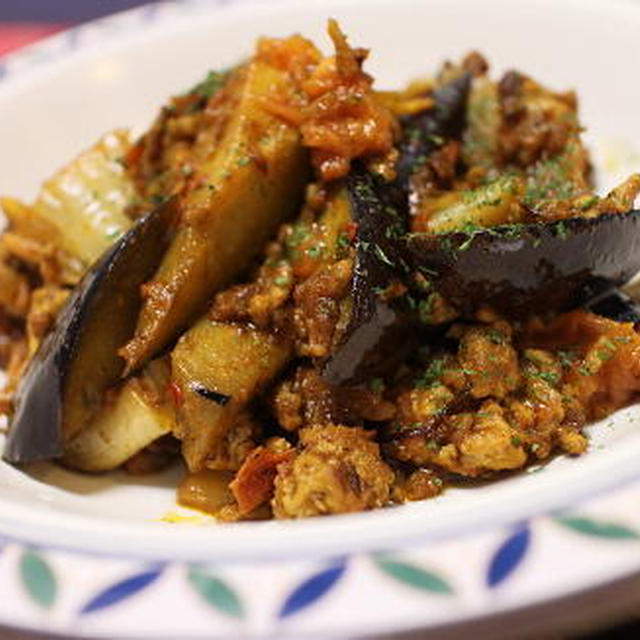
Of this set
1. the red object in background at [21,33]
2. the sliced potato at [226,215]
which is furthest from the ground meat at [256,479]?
the red object in background at [21,33]

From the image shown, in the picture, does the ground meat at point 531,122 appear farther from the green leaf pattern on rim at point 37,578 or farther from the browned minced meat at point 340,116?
the green leaf pattern on rim at point 37,578

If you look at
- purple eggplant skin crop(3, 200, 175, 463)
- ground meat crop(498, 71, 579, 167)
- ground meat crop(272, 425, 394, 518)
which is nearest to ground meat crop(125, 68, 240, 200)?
purple eggplant skin crop(3, 200, 175, 463)

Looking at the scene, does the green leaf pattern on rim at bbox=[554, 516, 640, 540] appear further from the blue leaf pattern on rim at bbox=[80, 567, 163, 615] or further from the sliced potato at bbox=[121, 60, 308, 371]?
the sliced potato at bbox=[121, 60, 308, 371]

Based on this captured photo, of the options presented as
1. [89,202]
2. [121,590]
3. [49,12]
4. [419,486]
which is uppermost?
[49,12]

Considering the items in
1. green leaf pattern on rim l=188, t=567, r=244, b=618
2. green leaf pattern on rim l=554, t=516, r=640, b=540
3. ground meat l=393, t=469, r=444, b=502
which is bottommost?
ground meat l=393, t=469, r=444, b=502

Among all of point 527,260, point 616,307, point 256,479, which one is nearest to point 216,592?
point 256,479

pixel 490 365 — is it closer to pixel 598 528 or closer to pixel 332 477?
pixel 332 477

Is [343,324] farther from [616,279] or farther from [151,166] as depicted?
[151,166]

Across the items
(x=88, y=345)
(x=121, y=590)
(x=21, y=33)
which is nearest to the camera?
(x=121, y=590)
